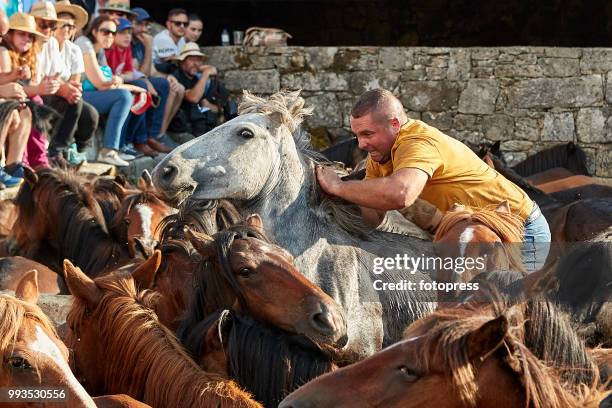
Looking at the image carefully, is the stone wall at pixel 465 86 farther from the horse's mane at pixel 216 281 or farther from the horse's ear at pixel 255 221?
the horse's mane at pixel 216 281

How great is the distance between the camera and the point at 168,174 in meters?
5.59

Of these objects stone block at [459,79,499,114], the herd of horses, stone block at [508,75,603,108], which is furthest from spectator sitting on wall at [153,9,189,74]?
the herd of horses

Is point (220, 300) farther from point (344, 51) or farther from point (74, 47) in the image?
point (344, 51)

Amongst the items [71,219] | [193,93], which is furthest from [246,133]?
[193,93]

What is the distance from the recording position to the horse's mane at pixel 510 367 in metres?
3.19

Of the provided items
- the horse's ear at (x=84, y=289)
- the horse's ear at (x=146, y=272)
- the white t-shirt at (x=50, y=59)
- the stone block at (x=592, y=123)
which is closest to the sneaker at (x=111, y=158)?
the white t-shirt at (x=50, y=59)

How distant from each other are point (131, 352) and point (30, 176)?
15.2 ft

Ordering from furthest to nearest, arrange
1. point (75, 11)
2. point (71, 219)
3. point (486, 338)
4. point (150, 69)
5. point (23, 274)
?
point (150, 69)
point (75, 11)
point (71, 219)
point (23, 274)
point (486, 338)

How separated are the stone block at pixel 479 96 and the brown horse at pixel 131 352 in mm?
10061

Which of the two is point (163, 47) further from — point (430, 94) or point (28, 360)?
point (28, 360)

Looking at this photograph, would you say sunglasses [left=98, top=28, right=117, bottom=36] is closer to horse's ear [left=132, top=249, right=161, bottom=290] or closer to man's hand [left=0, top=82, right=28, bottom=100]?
man's hand [left=0, top=82, right=28, bottom=100]

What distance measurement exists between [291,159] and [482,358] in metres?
2.77

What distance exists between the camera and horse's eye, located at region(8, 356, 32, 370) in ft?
12.0

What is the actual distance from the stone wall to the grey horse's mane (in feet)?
28.3
